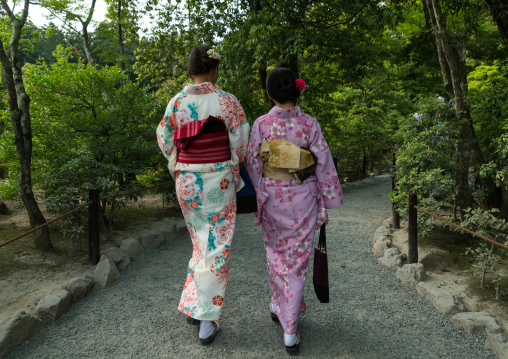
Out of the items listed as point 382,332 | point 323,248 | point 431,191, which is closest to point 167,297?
point 323,248

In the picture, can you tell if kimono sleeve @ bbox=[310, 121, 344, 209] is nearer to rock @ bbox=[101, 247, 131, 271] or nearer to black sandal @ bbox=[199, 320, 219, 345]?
black sandal @ bbox=[199, 320, 219, 345]

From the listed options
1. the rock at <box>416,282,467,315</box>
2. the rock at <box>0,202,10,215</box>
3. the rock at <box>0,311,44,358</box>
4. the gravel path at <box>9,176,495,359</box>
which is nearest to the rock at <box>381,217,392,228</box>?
the gravel path at <box>9,176,495,359</box>

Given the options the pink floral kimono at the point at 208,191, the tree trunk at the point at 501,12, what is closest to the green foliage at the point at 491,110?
the tree trunk at the point at 501,12

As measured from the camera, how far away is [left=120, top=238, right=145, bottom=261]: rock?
13.7ft

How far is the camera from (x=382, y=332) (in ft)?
8.70

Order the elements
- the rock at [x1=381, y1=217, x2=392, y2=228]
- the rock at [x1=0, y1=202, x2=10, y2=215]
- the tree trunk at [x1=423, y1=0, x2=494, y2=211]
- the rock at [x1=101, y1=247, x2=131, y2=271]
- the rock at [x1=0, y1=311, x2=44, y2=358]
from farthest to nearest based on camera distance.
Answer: the rock at [x1=0, y1=202, x2=10, y2=215] → the rock at [x1=381, y1=217, x2=392, y2=228] → the tree trunk at [x1=423, y1=0, x2=494, y2=211] → the rock at [x1=101, y1=247, x2=131, y2=271] → the rock at [x1=0, y1=311, x2=44, y2=358]

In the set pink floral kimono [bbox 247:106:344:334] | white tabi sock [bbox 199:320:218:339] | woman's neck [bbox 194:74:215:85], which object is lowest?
white tabi sock [bbox 199:320:218:339]

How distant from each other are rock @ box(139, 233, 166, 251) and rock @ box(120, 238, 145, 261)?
0.17 m

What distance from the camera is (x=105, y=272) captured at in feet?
11.6

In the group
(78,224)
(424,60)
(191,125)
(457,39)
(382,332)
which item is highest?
(424,60)

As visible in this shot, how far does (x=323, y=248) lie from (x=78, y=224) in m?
3.16

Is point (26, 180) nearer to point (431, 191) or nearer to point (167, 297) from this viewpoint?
point (167, 297)

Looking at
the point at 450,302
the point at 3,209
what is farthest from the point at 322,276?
the point at 3,209

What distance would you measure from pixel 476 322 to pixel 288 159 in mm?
1799
